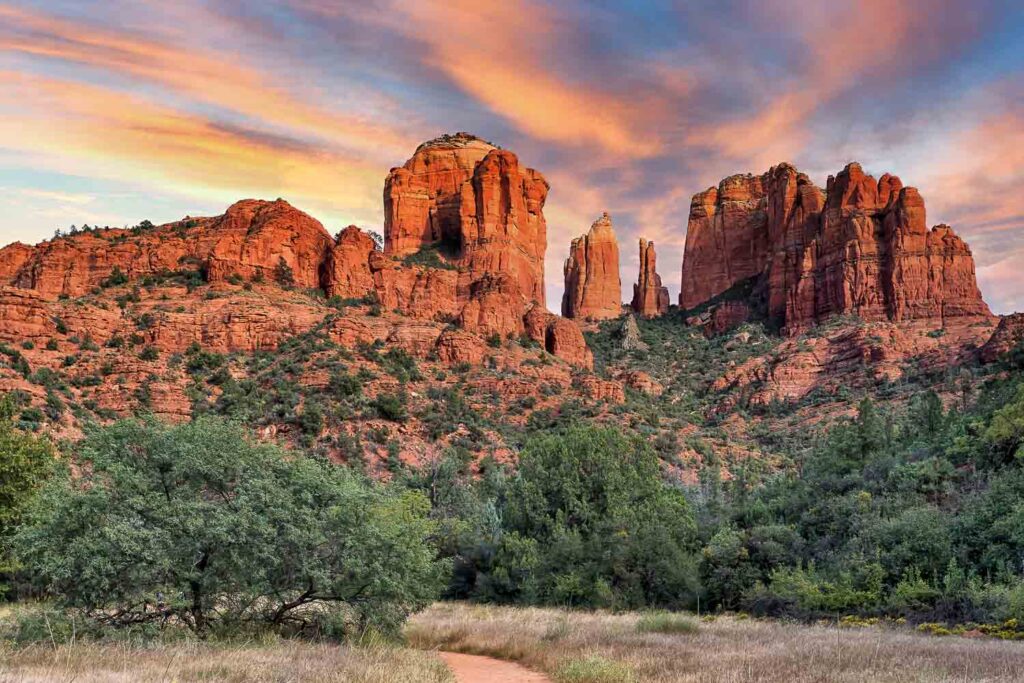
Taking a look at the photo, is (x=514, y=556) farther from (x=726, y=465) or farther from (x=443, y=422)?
(x=726, y=465)

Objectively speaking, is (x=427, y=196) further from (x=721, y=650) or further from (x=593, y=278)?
(x=721, y=650)

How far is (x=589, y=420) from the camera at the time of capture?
6919cm

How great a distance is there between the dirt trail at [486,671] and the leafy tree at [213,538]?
166 cm

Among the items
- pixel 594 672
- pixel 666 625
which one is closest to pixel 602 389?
pixel 666 625

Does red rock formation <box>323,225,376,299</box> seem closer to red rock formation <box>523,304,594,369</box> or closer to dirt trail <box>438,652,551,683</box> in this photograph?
red rock formation <box>523,304,594,369</box>

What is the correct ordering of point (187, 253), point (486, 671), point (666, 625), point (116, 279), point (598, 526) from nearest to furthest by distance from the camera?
point (486, 671), point (666, 625), point (598, 526), point (116, 279), point (187, 253)

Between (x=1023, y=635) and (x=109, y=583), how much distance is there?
17725 millimetres

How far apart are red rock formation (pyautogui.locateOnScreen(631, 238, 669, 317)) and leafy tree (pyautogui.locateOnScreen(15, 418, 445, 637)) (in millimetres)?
132044

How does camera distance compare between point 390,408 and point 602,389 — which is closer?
point 390,408

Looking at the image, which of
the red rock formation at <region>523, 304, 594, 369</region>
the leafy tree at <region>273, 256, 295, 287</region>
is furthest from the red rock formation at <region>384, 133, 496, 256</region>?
the leafy tree at <region>273, 256, 295, 287</region>

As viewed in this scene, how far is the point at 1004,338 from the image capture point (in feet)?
263

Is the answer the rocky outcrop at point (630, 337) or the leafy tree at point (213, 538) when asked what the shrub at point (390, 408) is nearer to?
the leafy tree at point (213, 538)

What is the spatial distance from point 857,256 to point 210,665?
110 m

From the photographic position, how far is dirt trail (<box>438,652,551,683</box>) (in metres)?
14.0
